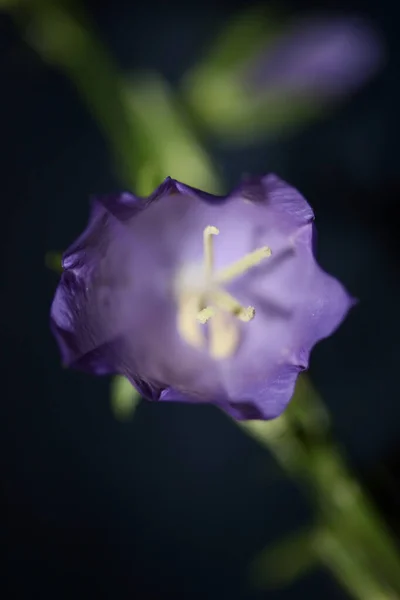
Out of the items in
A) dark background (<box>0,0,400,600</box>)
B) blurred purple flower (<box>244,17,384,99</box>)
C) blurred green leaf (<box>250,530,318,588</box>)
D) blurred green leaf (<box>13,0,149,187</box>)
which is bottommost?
blurred green leaf (<box>250,530,318,588</box>)

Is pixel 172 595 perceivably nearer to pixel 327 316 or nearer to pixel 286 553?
pixel 286 553

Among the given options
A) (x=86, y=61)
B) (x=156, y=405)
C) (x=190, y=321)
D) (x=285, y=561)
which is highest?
(x=86, y=61)

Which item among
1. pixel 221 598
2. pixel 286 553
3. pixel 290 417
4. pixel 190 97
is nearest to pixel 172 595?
pixel 221 598

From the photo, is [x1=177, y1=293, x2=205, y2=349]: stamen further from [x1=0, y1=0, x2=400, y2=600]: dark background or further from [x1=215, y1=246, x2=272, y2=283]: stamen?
[x1=0, y1=0, x2=400, y2=600]: dark background

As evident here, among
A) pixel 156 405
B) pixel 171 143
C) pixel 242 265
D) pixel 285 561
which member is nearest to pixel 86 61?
pixel 171 143

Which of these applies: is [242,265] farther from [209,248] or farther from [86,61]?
[86,61]

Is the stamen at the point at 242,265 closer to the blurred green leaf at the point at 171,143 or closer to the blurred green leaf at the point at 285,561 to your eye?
the blurred green leaf at the point at 171,143

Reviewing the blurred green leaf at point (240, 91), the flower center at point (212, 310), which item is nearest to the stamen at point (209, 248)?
the flower center at point (212, 310)

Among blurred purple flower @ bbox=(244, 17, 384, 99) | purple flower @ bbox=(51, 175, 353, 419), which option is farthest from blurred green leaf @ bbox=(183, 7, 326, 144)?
purple flower @ bbox=(51, 175, 353, 419)
